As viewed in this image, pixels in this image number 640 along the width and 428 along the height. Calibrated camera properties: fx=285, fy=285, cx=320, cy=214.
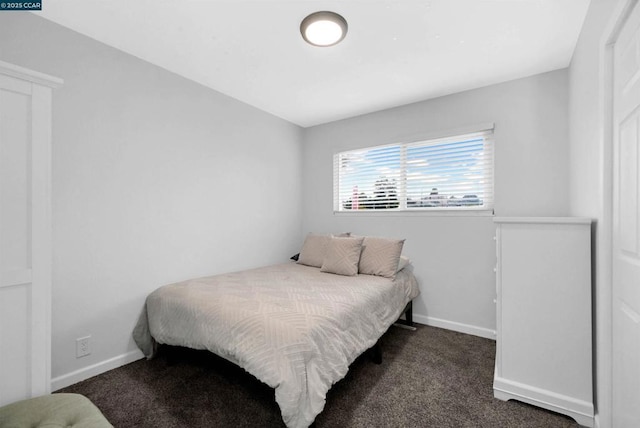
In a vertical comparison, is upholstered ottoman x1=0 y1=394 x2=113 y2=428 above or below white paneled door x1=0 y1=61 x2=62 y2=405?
below

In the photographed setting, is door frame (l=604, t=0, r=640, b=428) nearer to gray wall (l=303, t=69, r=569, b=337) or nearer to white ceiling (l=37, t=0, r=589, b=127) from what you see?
white ceiling (l=37, t=0, r=589, b=127)

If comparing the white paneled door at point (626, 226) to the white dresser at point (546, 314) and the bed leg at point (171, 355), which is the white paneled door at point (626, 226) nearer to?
the white dresser at point (546, 314)

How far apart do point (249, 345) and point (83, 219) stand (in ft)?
5.15

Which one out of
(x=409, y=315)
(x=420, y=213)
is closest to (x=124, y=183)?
(x=420, y=213)

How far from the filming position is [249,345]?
157 cm

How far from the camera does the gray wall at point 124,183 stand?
1961 mm

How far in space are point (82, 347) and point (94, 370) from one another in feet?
0.70

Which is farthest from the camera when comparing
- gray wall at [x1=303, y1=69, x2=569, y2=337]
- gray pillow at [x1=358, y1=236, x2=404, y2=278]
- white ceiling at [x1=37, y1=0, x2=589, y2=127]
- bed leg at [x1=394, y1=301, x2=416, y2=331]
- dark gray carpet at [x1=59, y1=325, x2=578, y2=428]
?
bed leg at [x1=394, y1=301, x2=416, y2=331]

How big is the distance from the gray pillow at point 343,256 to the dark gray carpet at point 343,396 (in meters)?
0.80

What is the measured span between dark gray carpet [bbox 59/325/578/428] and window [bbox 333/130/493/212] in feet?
4.99

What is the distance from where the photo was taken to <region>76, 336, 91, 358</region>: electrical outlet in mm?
2041

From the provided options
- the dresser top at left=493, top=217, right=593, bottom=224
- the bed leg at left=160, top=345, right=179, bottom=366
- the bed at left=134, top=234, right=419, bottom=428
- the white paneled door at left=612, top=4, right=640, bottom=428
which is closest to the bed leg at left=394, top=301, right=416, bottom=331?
the bed at left=134, top=234, right=419, bottom=428

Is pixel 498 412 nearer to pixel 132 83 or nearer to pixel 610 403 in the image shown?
pixel 610 403

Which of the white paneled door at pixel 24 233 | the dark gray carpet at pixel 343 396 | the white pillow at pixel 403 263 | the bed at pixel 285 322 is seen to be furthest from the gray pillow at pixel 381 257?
the white paneled door at pixel 24 233
